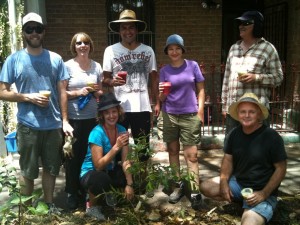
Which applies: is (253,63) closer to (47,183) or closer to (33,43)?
(33,43)

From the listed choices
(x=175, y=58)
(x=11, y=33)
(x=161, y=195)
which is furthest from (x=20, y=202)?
(x=11, y=33)

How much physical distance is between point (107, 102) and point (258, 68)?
5.21 ft

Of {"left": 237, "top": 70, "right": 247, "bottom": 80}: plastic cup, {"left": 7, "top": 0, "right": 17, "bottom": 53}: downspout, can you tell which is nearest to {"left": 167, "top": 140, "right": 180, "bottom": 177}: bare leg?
{"left": 237, "top": 70, "right": 247, "bottom": 80}: plastic cup

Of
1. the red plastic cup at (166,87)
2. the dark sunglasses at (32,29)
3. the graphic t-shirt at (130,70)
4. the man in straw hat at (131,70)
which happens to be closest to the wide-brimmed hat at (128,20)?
the man in straw hat at (131,70)

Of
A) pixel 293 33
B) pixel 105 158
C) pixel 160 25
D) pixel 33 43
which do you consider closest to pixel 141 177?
pixel 105 158

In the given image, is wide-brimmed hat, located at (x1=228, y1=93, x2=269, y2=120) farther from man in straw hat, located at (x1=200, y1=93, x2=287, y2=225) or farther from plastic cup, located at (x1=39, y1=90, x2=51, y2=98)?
plastic cup, located at (x1=39, y1=90, x2=51, y2=98)

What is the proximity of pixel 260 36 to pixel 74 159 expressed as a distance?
2340mm

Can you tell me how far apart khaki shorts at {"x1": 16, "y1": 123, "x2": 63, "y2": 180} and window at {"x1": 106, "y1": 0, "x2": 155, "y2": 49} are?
492cm

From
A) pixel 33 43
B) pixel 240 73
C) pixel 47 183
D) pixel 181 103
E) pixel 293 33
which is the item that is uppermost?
pixel 293 33

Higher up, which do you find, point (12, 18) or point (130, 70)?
point (12, 18)

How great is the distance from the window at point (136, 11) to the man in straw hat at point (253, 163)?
503cm

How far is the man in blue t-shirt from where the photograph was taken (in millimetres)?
3180

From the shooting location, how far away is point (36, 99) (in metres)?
3.14

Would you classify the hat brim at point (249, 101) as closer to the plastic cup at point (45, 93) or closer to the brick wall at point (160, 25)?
the plastic cup at point (45, 93)
